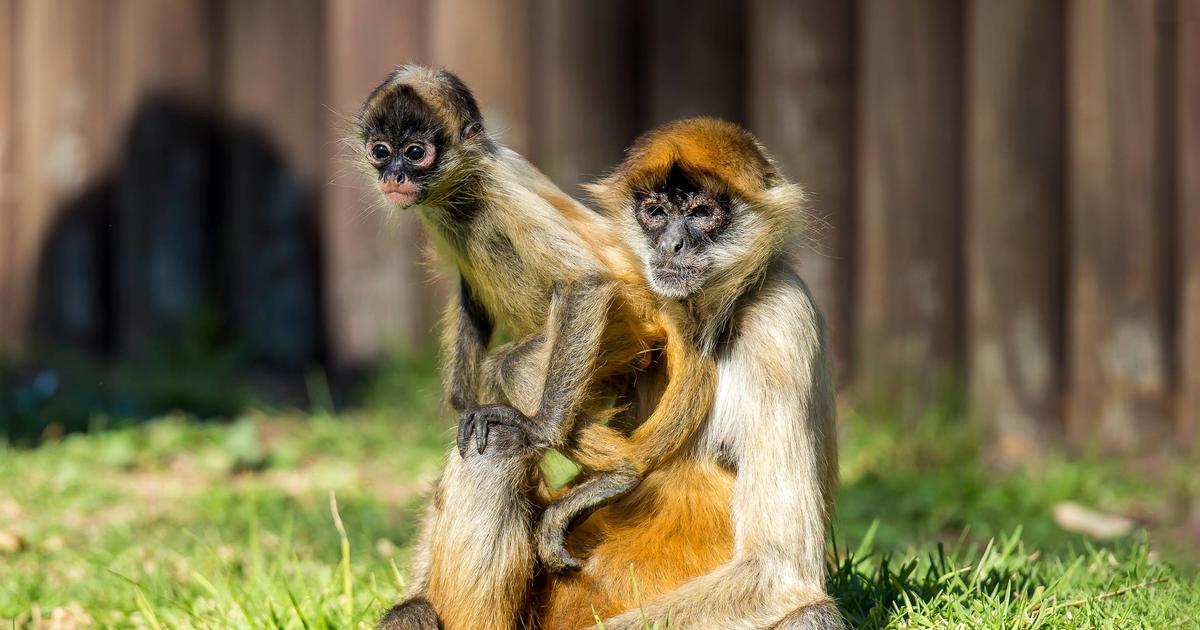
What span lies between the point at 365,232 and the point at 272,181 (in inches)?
33.6

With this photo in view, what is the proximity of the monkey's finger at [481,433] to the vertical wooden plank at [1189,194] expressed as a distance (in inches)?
202

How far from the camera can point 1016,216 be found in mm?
8211

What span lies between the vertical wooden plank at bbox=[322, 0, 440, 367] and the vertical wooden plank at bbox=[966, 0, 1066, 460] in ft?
11.1

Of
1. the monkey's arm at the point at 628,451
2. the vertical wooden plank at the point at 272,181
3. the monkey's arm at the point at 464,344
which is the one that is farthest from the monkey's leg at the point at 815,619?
the vertical wooden plank at the point at 272,181

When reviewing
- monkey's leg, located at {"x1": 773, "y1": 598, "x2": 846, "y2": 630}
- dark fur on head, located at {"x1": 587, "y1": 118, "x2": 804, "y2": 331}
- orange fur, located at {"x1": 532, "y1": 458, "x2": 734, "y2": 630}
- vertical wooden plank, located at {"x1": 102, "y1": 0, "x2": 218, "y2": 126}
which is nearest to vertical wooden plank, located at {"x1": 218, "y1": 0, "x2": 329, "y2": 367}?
vertical wooden plank, located at {"x1": 102, "y1": 0, "x2": 218, "y2": 126}

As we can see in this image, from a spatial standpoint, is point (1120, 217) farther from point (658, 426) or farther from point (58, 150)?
point (58, 150)

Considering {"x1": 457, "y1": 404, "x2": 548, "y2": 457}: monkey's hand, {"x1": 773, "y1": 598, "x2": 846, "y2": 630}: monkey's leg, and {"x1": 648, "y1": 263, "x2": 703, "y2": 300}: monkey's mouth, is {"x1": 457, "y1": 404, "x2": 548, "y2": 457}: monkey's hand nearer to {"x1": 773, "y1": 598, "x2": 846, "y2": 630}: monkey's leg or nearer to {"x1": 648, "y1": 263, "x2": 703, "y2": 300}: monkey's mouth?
{"x1": 648, "y1": 263, "x2": 703, "y2": 300}: monkey's mouth

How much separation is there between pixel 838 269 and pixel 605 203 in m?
4.00

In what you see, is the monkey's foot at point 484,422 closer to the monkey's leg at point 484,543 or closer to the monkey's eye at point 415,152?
the monkey's leg at point 484,543

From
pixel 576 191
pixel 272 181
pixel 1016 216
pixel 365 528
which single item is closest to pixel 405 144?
pixel 365 528

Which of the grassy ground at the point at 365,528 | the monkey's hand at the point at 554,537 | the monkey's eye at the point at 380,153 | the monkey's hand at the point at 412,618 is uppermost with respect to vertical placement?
the monkey's eye at the point at 380,153

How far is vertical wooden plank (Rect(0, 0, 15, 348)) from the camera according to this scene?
32.3ft

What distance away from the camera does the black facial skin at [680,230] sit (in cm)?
446

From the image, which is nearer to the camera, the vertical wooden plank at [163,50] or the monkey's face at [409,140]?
the monkey's face at [409,140]
